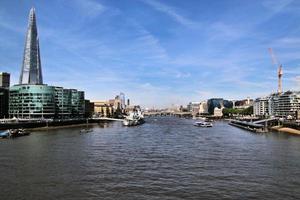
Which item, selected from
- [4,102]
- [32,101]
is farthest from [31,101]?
[4,102]

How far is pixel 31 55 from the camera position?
195m

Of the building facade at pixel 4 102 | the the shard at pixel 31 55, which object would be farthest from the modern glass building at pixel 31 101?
the the shard at pixel 31 55

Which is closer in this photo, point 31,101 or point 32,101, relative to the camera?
point 32,101

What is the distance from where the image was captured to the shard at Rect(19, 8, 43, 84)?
19388 centimetres

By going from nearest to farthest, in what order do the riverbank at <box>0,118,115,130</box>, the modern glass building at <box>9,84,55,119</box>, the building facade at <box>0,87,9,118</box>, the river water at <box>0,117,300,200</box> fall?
the river water at <box>0,117,300,200</box>, the riverbank at <box>0,118,115,130</box>, the modern glass building at <box>9,84,55,119</box>, the building facade at <box>0,87,9,118</box>

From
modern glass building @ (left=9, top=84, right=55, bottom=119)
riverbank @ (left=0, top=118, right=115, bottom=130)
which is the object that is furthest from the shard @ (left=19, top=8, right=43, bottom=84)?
riverbank @ (left=0, top=118, right=115, bottom=130)

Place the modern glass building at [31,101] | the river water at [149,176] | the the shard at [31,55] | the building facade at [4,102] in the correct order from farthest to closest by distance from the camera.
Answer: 1. the the shard at [31,55]
2. the building facade at [4,102]
3. the modern glass building at [31,101]
4. the river water at [149,176]

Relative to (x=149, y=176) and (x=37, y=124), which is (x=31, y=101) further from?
(x=149, y=176)

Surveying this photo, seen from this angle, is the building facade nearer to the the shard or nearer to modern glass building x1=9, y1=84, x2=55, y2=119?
modern glass building x1=9, y1=84, x2=55, y2=119

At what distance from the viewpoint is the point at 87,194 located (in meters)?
28.9

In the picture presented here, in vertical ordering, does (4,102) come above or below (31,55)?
below

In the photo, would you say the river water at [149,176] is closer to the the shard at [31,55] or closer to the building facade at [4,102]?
the building facade at [4,102]

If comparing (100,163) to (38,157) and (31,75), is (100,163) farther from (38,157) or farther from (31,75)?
(31,75)

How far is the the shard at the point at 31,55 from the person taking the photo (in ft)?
636
